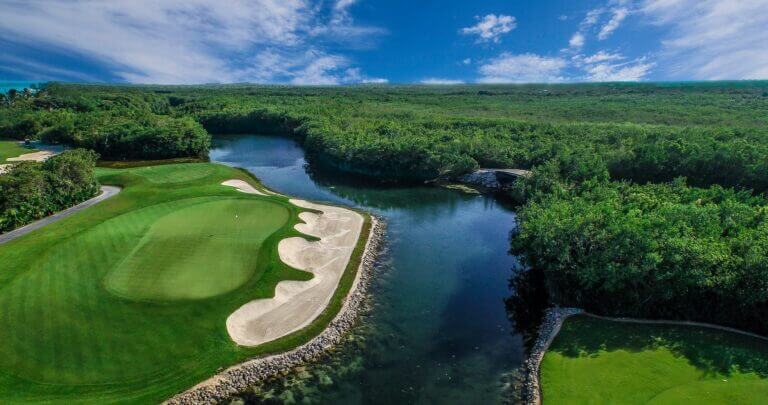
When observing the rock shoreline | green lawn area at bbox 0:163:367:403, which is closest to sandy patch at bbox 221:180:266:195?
green lawn area at bbox 0:163:367:403

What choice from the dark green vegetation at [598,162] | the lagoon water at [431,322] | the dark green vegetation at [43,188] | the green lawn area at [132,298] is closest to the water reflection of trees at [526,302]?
the lagoon water at [431,322]

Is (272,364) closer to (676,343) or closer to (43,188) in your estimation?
(676,343)

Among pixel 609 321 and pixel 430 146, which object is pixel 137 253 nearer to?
pixel 609 321

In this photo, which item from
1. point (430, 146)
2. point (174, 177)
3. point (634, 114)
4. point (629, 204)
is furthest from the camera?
point (634, 114)

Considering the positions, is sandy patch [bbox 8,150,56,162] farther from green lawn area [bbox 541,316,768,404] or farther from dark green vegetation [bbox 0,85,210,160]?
green lawn area [bbox 541,316,768,404]

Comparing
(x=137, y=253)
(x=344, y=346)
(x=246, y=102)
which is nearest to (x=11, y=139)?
(x=246, y=102)

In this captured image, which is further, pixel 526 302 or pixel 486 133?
pixel 486 133

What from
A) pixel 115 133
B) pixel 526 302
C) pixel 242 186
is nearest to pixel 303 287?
pixel 526 302
